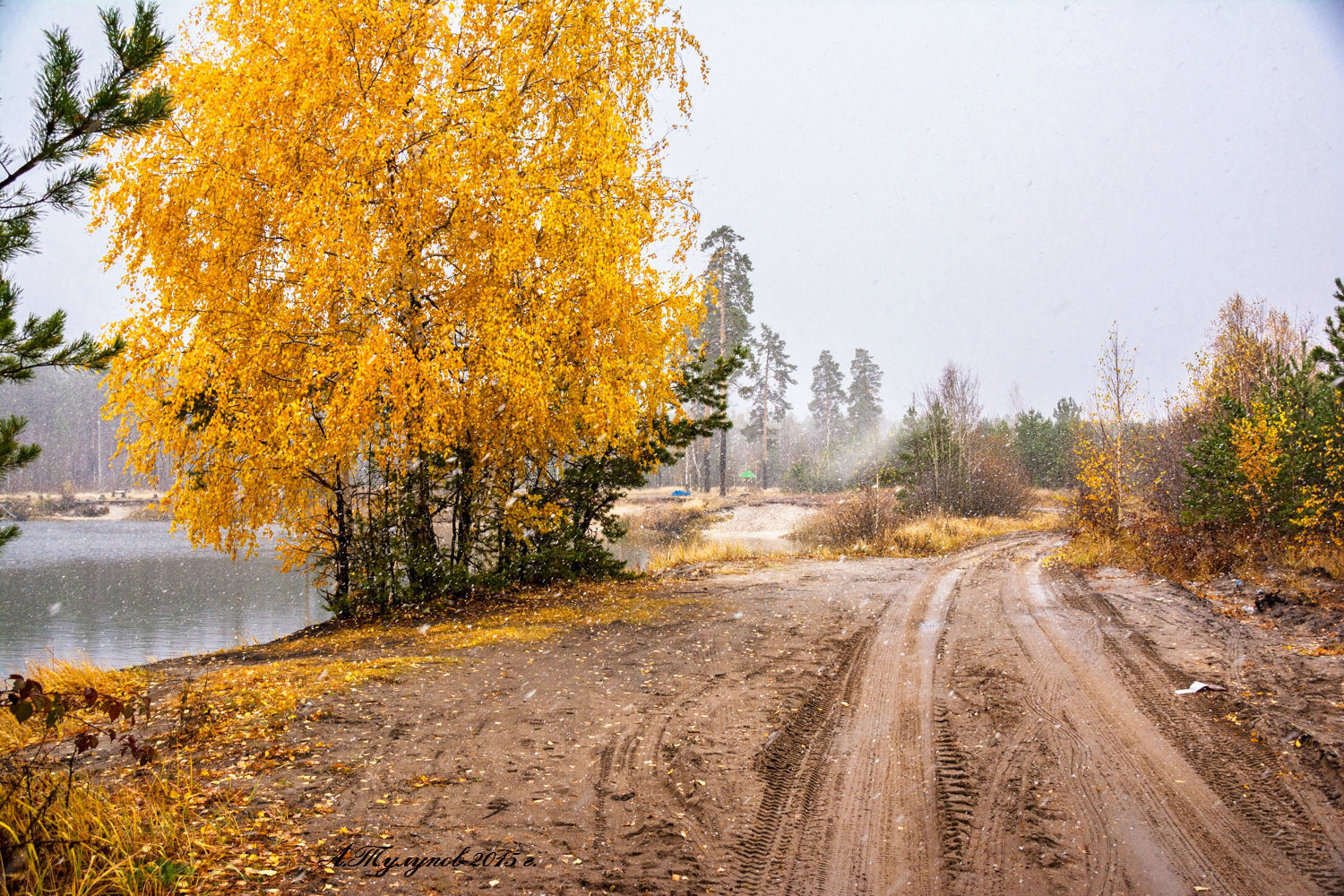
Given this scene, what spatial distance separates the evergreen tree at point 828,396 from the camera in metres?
71.1

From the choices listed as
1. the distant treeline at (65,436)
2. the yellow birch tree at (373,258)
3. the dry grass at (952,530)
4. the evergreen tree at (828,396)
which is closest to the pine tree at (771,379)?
the evergreen tree at (828,396)

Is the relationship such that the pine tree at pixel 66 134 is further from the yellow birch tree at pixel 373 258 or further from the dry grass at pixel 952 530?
the dry grass at pixel 952 530

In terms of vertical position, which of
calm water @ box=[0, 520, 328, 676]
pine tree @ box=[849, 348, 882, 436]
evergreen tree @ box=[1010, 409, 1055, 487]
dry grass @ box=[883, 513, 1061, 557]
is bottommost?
calm water @ box=[0, 520, 328, 676]

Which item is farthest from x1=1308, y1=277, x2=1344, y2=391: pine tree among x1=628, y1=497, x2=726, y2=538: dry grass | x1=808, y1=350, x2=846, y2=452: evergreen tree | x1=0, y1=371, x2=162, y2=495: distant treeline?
x1=0, y1=371, x2=162, y2=495: distant treeline

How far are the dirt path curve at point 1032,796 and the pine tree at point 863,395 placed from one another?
64277 mm

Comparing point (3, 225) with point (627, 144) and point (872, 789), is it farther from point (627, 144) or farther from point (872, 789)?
point (627, 144)

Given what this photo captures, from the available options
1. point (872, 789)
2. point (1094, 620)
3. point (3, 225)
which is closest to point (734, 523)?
point (1094, 620)

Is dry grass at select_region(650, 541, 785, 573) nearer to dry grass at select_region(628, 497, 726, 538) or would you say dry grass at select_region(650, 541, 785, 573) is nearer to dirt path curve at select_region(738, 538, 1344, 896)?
dirt path curve at select_region(738, 538, 1344, 896)

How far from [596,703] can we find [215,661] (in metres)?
5.07

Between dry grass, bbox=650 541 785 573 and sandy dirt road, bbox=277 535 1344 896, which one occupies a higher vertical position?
sandy dirt road, bbox=277 535 1344 896

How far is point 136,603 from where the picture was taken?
18.7m

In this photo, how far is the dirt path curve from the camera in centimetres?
377

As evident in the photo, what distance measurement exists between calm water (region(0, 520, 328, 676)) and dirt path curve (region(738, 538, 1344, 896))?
10.7m

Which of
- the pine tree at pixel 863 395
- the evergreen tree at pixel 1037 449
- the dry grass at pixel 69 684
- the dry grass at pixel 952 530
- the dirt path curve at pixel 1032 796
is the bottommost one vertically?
the dry grass at pixel 952 530
